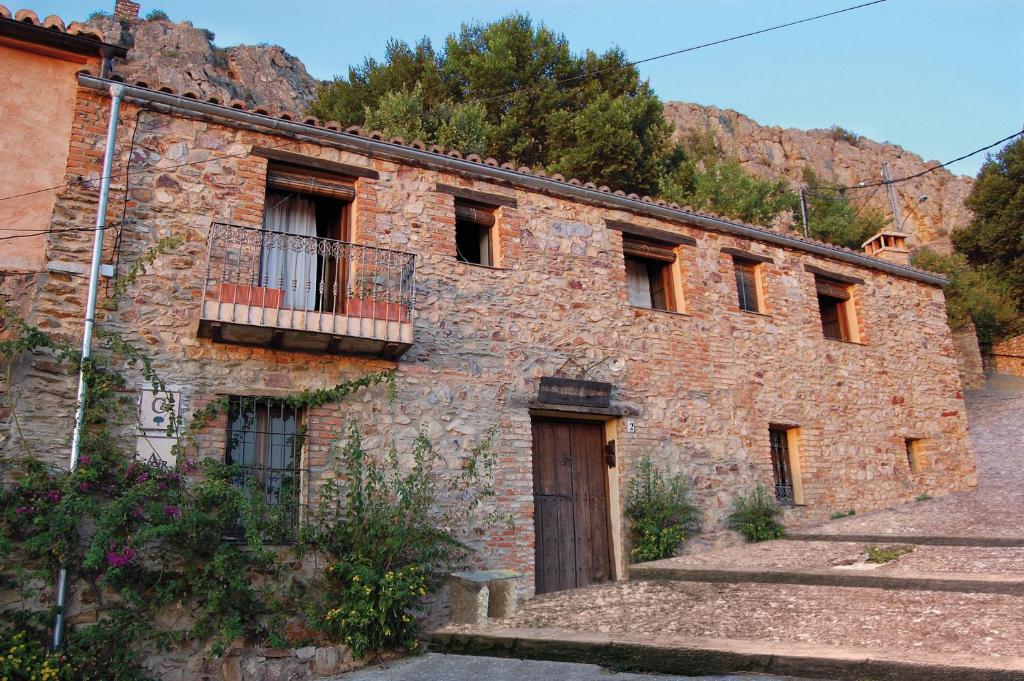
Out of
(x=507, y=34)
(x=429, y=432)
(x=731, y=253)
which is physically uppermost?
(x=507, y=34)

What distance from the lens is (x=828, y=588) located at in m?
6.41

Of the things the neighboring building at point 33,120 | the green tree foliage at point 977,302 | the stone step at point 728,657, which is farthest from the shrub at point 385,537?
the green tree foliage at point 977,302

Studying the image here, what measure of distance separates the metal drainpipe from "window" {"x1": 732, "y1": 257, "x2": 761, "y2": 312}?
7637 millimetres

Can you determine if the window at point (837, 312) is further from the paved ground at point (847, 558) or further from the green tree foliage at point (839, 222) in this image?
the green tree foliage at point (839, 222)

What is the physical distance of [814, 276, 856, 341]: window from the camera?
11.8 metres

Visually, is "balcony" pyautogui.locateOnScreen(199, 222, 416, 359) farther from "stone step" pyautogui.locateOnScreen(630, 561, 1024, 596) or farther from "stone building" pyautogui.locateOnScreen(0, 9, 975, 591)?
"stone step" pyautogui.locateOnScreen(630, 561, 1024, 596)

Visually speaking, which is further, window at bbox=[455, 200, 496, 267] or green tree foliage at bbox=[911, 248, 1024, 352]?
green tree foliage at bbox=[911, 248, 1024, 352]

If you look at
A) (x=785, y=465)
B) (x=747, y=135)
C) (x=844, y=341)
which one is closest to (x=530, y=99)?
(x=844, y=341)

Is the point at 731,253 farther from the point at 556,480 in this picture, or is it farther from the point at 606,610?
the point at 606,610

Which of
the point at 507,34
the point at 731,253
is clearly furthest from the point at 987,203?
the point at 731,253

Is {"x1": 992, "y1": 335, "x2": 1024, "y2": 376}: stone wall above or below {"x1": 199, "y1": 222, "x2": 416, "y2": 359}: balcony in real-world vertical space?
above

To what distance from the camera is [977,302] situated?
65.7 feet

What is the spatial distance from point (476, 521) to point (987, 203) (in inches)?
889

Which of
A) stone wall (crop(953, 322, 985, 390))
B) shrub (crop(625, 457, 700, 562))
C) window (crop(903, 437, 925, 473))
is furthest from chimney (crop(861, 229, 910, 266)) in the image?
stone wall (crop(953, 322, 985, 390))
